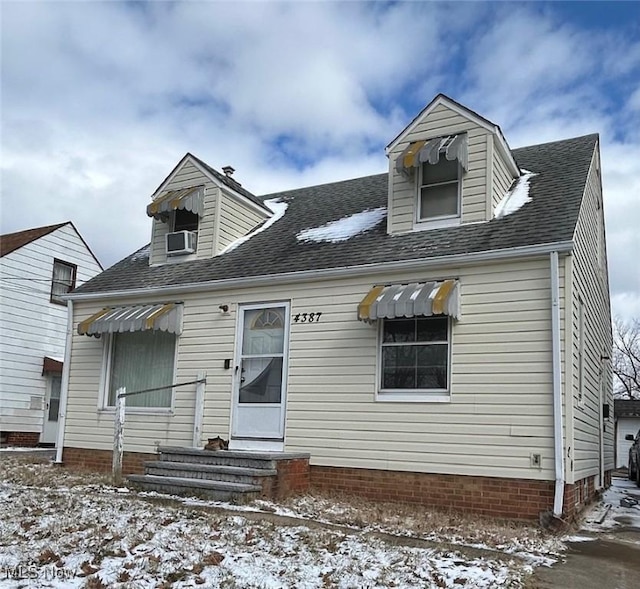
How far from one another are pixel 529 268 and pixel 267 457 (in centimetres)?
419

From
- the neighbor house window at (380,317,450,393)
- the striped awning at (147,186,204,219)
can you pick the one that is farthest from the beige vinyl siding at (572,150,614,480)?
the striped awning at (147,186,204,219)

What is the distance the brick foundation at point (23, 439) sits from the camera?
60.4ft

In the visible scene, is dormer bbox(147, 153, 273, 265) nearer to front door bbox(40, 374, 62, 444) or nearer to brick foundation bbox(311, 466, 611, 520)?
brick foundation bbox(311, 466, 611, 520)

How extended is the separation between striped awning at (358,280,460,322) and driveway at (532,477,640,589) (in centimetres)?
307

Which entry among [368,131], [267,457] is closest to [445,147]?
[368,131]

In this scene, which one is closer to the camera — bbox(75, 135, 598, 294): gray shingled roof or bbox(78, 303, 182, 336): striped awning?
bbox(75, 135, 598, 294): gray shingled roof

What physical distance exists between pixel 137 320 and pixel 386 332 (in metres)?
4.27

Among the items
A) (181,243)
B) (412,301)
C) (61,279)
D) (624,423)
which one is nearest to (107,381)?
(181,243)

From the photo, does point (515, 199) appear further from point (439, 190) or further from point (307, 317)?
point (307, 317)

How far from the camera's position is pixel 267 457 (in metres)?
8.96

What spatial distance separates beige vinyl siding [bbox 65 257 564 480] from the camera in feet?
27.3

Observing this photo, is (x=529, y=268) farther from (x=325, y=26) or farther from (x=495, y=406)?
(x=325, y=26)

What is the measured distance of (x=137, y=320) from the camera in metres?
11.1

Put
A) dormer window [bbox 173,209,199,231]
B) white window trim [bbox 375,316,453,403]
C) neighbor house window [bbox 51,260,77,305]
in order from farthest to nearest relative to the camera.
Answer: neighbor house window [bbox 51,260,77,305]
dormer window [bbox 173,209,199,231]
white window trim [bbox 375,316,453,403]
